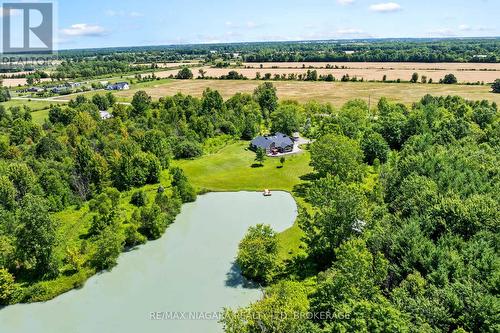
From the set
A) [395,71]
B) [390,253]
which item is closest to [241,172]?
[390,253]

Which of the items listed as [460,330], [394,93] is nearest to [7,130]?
[460,330]

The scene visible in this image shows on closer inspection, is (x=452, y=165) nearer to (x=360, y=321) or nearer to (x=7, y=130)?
(x=360, y=321)

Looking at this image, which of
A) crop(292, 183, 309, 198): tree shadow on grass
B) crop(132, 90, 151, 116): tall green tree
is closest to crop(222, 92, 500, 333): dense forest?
crop(292, 183, 309, 198): tree shadow on grass

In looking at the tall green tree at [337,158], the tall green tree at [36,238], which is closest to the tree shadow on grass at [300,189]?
the tall green tree at [337,158]

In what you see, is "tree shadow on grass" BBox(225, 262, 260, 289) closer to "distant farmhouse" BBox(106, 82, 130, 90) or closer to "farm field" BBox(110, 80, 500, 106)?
"farm field" BBox(110, 80, 500, 106)

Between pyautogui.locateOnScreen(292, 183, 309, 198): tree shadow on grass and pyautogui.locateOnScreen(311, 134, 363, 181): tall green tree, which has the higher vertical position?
pyautogui.locateOnScreen(311, 134, 363, 181): tall green tree

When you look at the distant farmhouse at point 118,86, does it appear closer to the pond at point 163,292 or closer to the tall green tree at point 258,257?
the pond at point 163,292
